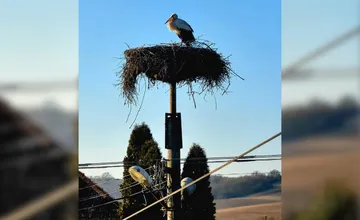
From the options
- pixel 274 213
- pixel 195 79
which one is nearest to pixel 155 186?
pixel 195 79

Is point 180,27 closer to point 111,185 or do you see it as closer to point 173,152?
point 173,152

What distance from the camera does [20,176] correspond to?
29cm

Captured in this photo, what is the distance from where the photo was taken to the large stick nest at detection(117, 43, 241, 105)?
6.41 feet

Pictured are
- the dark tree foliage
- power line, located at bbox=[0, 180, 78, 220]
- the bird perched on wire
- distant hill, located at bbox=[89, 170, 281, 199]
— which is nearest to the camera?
power line, located at bbox=[0, 180, 78, 220]

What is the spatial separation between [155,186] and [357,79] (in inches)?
72.2

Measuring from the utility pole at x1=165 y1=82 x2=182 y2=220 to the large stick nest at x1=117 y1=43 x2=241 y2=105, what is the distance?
8 centimetres

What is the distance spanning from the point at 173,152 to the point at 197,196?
0.50 meters

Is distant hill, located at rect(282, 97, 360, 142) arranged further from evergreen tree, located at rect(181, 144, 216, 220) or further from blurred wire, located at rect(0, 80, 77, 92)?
evergreen tree, located at rect(181, 144, 216, 220)

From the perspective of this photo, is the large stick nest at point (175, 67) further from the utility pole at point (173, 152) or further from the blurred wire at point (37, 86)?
the blurred wire at point (37, 86)

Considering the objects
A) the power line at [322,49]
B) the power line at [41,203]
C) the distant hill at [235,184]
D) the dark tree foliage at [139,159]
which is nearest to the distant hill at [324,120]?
the power line at [322,49]

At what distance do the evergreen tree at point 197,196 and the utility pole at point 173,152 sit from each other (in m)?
0.09

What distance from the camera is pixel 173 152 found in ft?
6.56

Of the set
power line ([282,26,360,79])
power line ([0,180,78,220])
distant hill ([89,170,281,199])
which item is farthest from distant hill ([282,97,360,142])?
distant hill ([89,170,281,199])

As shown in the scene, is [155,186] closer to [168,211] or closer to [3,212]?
[168,211]
